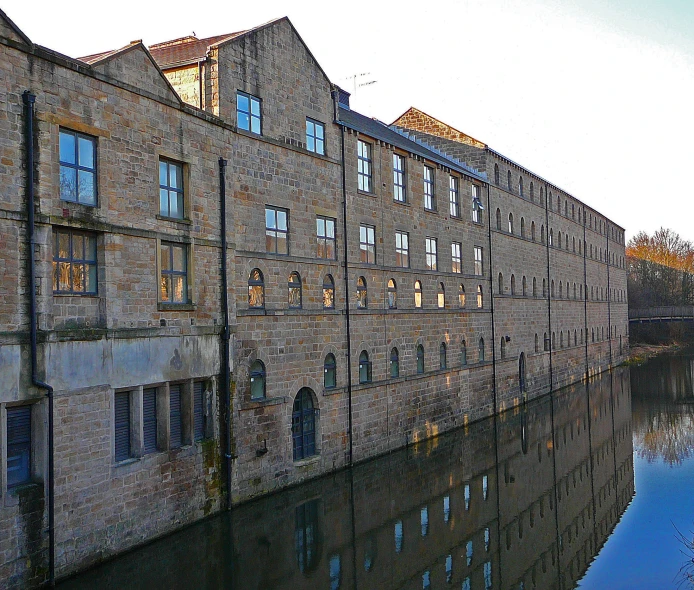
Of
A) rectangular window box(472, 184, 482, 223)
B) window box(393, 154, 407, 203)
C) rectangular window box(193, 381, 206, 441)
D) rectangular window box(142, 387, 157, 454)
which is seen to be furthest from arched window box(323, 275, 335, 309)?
rectangular window box(472, 184, 482, 223)

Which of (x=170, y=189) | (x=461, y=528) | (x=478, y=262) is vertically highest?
(x=170, y=189)

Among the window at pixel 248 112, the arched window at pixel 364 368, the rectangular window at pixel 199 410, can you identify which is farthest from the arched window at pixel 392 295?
the rectangular window at pixel 199 410

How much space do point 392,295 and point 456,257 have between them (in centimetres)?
643

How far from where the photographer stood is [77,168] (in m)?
14.1

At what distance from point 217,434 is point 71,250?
18.7ft

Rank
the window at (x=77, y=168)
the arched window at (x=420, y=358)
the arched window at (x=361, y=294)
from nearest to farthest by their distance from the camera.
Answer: the window at (x=77, y=168)
the arched window at (x=361, y=294)
the arched window at (x=420, y=358)

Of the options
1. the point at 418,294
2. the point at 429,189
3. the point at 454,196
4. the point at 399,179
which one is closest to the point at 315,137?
the point at 399,179

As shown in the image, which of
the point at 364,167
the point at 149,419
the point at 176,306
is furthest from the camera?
the point at 364,167

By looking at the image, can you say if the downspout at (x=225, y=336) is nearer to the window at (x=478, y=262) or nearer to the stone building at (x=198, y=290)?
the stone building at (x=198, y=290)

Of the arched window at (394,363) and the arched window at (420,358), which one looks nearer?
the arched window at (394,363)

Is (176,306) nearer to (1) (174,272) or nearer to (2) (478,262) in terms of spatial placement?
(1) (174,272)

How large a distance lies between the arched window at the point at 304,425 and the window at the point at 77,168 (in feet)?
27.8

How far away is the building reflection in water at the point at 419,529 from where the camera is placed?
46.1 feet

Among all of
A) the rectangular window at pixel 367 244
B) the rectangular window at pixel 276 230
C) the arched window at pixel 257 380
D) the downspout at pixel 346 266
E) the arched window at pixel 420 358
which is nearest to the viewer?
the arched window at pixel 257 380
